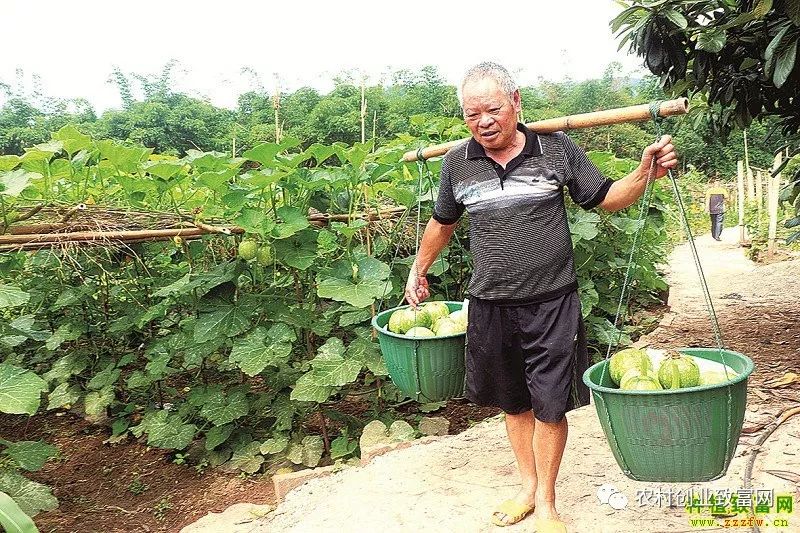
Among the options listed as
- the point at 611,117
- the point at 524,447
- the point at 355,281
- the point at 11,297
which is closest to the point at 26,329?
the point at 11,297

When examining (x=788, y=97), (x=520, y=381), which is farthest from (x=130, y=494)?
(x=788, y=97)

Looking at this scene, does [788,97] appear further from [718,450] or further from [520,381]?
[718,450]

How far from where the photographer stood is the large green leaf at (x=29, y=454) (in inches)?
125

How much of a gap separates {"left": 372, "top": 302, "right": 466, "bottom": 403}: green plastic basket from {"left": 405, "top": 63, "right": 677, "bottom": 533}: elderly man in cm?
14

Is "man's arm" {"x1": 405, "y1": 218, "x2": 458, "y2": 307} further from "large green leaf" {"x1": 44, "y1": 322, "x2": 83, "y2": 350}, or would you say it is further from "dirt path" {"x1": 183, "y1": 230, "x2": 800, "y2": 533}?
"large green leaf" {"x1": 44, "y1": 322, "x2": 83, "y2": 350}

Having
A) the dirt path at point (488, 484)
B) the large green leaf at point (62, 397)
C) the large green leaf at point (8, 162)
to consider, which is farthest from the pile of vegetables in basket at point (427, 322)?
the large green leaf at point (62, 397)

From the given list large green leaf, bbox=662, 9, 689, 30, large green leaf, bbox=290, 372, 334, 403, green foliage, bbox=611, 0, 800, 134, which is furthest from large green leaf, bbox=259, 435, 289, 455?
large green leaf, bbox=662, 9, 689, 30

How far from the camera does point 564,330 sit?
2.23 metres

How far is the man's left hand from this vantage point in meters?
1.94

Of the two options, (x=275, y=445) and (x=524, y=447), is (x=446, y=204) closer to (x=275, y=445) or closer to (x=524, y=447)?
(x=524, y=447)

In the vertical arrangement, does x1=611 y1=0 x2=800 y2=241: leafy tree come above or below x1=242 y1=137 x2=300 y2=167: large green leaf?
above

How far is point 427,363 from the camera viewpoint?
2.50 metres

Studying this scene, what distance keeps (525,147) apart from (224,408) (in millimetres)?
2567

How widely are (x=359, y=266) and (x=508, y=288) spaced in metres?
1.47
